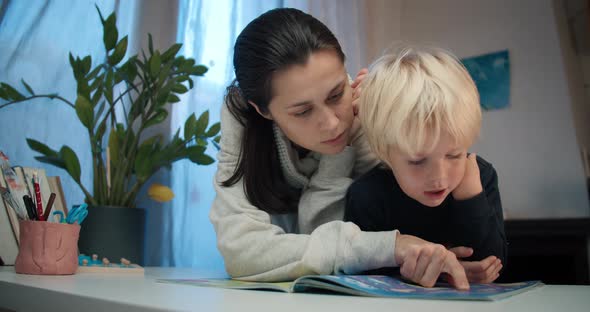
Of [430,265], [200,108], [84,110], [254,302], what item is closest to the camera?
[254,302]

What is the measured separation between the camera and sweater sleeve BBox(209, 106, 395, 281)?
0.73 m

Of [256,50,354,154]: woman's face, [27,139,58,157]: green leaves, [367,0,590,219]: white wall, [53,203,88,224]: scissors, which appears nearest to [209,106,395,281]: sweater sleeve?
[256,50,354,154]: woman's face

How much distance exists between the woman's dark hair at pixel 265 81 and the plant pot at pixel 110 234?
485 millimetres

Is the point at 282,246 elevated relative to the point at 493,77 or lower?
lower

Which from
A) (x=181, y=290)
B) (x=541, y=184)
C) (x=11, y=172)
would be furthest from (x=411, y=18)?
(x=181, y=290)

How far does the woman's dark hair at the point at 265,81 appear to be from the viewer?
34.8 inches

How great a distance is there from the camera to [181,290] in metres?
0.62

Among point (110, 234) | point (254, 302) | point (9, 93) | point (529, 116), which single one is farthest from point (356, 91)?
point (529, 116)

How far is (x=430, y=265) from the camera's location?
660 millimetres

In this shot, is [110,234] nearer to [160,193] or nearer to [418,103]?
[160,193]

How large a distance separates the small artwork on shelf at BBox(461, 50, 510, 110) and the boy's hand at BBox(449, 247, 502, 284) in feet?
6.09

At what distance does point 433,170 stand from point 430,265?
126mm

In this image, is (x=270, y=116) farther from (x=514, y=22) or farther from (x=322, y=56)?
(x=514, y=22)

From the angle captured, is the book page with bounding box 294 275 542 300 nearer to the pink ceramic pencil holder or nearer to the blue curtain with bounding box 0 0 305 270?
the pink ceramic pencil holder
